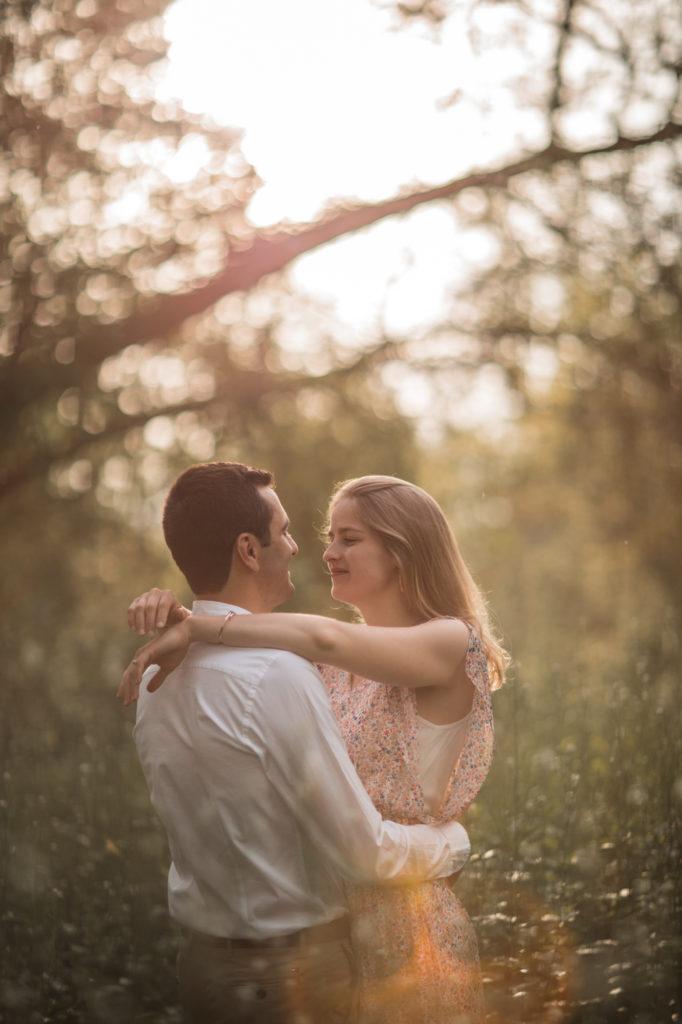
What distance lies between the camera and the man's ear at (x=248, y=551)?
91.5 inches

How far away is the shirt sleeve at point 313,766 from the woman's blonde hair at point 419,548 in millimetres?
542

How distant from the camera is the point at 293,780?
2146 millimetres

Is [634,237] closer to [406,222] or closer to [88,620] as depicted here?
[406,222]

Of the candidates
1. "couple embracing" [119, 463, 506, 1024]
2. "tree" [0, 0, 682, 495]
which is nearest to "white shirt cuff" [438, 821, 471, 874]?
"couple embracing" [119, 463, 506, 1024]

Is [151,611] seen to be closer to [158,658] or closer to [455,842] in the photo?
[158,658]

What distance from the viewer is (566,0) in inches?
205

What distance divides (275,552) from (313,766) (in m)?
0.48

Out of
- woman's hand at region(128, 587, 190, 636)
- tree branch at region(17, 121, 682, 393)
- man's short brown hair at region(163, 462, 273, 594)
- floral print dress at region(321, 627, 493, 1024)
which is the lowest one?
floral print dress at region(321, 627, 493, 1024)

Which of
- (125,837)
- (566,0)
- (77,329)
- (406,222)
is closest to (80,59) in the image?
(77,329)

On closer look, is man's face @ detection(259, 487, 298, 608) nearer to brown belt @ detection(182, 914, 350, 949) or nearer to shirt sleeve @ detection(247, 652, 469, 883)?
shirt sleeve @ detection(247, 652, 469, 883)

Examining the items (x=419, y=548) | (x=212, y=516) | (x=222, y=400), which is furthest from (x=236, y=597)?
(x=222, y=400)

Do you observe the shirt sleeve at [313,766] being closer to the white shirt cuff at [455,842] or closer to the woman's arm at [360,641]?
the woman's arm at [360,641]

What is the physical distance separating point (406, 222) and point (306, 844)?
3787 millimetres

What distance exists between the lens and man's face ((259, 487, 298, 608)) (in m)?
2.37
